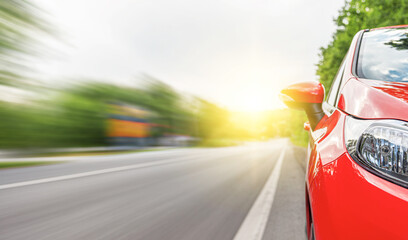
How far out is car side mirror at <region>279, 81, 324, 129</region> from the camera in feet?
6.19

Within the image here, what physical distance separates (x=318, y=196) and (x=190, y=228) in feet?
6.33

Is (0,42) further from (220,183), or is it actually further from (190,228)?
(190,228)

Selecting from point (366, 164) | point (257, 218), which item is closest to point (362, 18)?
point (257, 218)

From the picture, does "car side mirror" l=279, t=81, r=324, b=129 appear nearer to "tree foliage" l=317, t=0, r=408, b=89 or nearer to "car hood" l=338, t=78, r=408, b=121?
"car hood" l=338, t=78, r=408, b=121

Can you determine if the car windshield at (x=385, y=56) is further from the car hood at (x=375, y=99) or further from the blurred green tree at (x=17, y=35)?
the blurred green tree at (x=17, y=35)

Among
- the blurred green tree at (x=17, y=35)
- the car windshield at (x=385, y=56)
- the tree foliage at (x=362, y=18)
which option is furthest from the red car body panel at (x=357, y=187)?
the blurred green tree at (x=17, y=35)

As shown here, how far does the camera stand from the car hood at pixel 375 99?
116 centimetres

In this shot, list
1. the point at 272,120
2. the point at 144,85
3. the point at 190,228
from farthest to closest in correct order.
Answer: the point at 272,120, the point at 144,85, the point at 190,228

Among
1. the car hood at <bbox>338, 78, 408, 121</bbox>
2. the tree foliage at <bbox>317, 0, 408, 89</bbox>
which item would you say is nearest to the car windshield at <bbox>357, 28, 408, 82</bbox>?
the car hood at <bbox>338, 78, 408, 121</bbox>

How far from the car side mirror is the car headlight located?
0.68 metres

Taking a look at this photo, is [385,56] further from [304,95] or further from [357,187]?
[357,187]

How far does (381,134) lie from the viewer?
3.67ft

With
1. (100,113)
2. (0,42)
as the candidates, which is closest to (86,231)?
(0,42)

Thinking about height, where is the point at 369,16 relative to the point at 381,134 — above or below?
above
